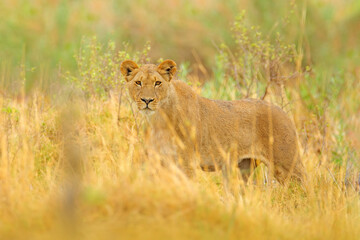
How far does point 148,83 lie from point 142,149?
2.59ft

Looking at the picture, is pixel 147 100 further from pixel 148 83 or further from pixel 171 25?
pixel 171 25

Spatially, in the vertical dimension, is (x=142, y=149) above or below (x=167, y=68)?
below

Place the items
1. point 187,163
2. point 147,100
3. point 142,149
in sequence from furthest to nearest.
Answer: point 142,149 < point 187,163 < point 147,100

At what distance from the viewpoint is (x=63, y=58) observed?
13.7 metres

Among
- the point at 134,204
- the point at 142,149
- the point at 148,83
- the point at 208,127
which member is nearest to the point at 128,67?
the point at 148,83

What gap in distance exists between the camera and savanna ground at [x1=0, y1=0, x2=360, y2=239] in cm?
405

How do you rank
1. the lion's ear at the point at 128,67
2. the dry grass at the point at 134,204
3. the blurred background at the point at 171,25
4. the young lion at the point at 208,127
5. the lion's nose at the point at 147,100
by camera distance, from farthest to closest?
the blurred background at the point at 171,25 < the lion's ear at the point at 128,67 < the young lion at the point at 208,127 < the lion's nose at the point at 147,100 < the dry grass at the point at 134,204

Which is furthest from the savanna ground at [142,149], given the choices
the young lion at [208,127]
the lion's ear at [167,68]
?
the lion's ear at [167,68]

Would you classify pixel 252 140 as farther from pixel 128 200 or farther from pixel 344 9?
pixel 344 9

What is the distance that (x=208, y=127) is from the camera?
623cm

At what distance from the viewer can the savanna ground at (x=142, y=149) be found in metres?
4.05

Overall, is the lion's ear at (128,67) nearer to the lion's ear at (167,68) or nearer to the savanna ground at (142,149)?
the lion's ear at (167,68)

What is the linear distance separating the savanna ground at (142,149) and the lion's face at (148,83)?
20.0 inches

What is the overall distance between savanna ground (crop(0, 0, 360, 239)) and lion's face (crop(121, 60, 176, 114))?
51cm
